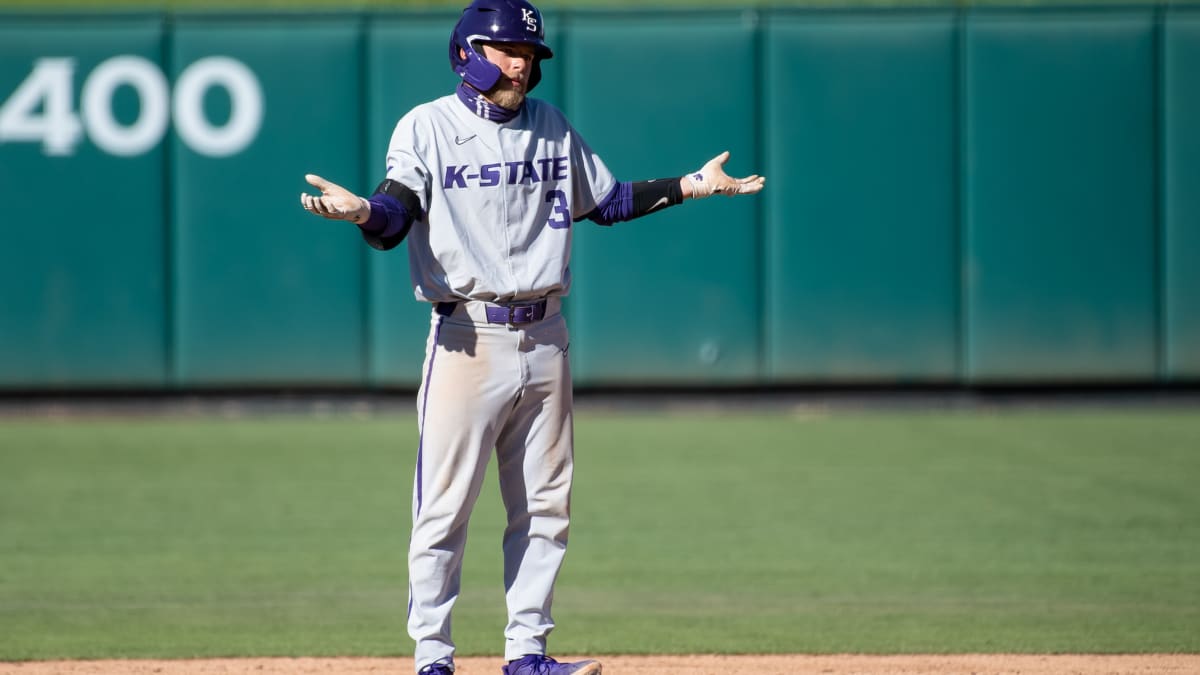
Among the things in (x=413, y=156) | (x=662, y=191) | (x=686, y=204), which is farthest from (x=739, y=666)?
(x=686, y=204)

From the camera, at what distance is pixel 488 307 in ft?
13.1

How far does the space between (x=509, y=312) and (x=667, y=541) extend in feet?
9.59

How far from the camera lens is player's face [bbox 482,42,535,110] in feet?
13.2

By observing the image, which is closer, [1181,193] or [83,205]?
[83,205]

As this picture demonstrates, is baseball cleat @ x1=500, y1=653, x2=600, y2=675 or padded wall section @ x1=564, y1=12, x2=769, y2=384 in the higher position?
padded wall section @ x1=564, y1=12, x2=769, y2=384

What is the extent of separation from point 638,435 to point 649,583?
4409 millimetres

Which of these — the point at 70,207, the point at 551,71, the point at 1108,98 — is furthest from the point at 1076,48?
the point at 70,207

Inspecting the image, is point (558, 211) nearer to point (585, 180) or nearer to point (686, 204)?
point (585, 180)

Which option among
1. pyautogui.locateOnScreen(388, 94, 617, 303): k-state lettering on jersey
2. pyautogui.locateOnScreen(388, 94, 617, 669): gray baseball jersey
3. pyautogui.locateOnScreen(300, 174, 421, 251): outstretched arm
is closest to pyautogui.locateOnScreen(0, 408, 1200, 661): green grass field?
pyautogui.locateOnScreen(388, 94, 617, 669): gray baseball jersey

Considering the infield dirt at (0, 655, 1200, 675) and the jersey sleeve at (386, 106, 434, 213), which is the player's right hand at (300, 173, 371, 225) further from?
the infield dirt at (0, 655, 1200, 675)

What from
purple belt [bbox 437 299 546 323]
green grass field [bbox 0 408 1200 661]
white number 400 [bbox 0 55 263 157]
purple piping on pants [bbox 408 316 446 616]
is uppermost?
white number 400 [bbox 0 55 263 157]

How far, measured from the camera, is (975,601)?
18.1 feet

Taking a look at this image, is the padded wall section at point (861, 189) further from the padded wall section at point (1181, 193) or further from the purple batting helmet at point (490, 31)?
the purple batting helmet at point (490, 31)

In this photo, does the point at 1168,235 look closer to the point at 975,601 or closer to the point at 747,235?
the point at 747,235
